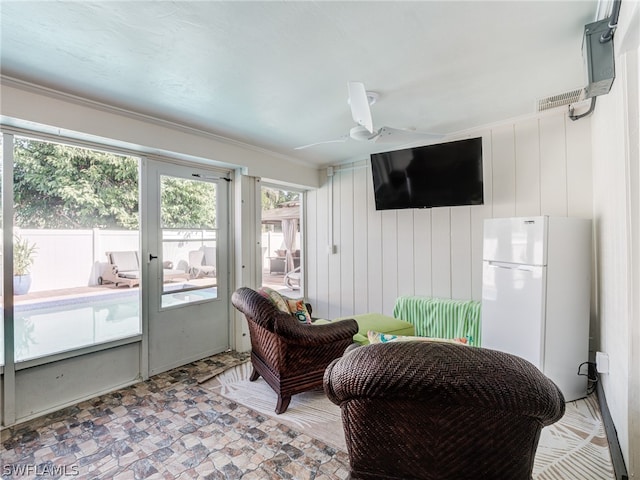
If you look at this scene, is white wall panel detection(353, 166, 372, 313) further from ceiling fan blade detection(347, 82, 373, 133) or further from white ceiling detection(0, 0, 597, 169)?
ceiling fan blade detection(347, 82, 373, 133)

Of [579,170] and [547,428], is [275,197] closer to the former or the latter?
[579,170]

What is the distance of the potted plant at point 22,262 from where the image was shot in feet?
7.71

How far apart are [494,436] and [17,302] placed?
10.5 ft

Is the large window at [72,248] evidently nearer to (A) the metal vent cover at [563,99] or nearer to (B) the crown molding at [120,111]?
(B) the crown molding at [120,111]

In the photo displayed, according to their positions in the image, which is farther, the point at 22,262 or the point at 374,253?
the point at 374,253

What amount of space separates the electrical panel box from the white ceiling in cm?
8

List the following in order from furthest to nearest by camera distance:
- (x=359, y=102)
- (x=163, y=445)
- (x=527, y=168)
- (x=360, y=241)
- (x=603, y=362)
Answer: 1. (x=360, y=241)
2. (x=527, y=168)
3. (x=603, y=362)
4. (x=163, y=445)
5. (x=359, y=102)

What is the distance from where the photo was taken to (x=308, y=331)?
2.38 metres

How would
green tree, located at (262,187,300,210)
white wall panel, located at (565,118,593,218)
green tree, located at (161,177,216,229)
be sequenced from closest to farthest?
1. white wall panel, located at (565,118,593,218)
2. green tree, located at (161,177,216,229)
3. green tree, located at (262,187,300,210)

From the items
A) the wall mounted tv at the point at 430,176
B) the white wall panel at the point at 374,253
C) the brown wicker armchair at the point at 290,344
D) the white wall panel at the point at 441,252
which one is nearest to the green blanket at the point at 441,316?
the white wall panel at the point at 441,252

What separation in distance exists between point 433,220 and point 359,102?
221cm

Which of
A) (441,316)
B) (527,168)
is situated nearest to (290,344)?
(441,316)

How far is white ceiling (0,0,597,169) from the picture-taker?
1560 millimetres

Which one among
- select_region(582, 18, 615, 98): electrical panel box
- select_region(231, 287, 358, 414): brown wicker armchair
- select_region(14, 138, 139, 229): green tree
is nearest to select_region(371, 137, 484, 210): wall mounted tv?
select_region(582, 18, 615, 98): electrical panel box
